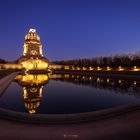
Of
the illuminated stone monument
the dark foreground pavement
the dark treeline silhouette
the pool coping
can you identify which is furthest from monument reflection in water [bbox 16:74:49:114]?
the illuminated stone monument

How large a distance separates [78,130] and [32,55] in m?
100

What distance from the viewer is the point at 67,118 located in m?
6.96

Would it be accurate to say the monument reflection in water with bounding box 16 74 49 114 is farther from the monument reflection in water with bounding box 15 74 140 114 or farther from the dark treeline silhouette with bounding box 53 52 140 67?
the dark treeline silhouette with bounding box 53 52 140 67

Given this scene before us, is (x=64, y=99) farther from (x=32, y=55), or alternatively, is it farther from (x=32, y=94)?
(x=32, y=55)

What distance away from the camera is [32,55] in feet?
342

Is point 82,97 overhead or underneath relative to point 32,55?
underneath

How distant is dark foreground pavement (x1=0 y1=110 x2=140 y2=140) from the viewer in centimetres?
543

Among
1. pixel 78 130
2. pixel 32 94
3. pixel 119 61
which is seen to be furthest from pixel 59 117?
pixel 119 61

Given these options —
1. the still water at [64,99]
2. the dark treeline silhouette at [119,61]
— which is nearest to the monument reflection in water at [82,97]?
the still water at [64,99]

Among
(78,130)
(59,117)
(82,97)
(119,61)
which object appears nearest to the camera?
(78,130)

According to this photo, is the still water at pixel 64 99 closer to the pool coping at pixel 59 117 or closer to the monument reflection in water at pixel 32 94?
the monument reflection in water at pixel 32 94

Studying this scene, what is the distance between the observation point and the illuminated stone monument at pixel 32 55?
318 feet

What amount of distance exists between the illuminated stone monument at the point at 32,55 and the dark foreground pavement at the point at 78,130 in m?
88.8

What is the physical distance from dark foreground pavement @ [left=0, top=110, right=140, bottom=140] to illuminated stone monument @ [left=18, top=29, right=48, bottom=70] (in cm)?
8885
